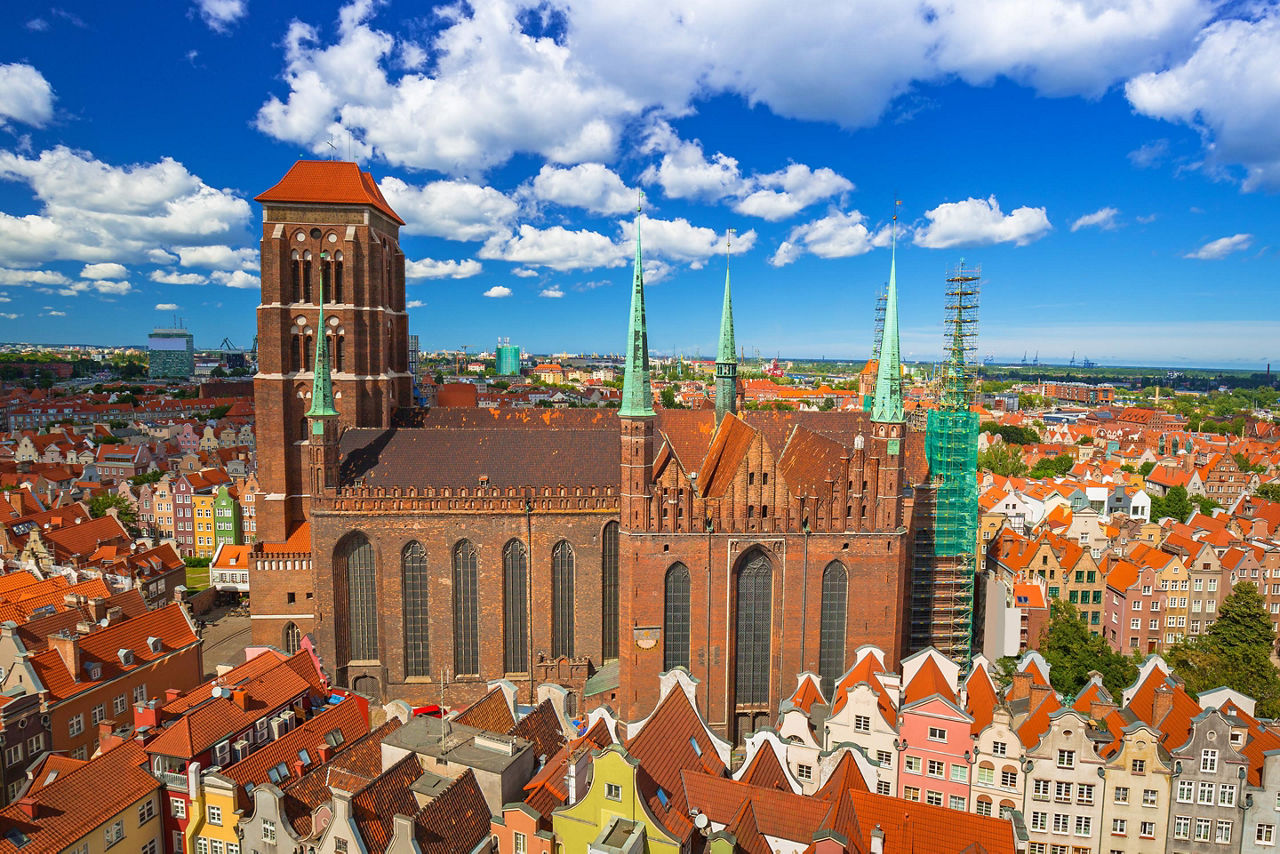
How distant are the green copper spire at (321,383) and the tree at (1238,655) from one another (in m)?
61.1

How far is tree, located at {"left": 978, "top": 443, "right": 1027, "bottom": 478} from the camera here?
142 meters

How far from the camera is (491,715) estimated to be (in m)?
38.8

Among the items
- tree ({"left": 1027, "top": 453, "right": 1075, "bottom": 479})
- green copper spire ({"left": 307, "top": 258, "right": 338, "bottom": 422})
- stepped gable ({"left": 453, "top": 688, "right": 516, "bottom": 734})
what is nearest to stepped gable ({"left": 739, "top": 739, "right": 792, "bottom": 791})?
stepped gable ({"left": 453, "top": 688, "right": 516, "bottom": 734})

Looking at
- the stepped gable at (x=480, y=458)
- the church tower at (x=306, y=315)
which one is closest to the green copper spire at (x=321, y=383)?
the church tower at (x=306, y=315)

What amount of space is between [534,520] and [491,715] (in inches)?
551

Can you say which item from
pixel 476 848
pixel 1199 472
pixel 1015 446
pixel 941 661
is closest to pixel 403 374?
pixel 476 848

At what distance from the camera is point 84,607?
5316 cm

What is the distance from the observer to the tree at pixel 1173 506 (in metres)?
108

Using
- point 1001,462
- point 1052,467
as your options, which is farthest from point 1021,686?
point 1001,462

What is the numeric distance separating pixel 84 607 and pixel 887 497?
54.8m

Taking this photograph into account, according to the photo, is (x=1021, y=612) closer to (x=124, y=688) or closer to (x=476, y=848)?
(x=476, y=848)

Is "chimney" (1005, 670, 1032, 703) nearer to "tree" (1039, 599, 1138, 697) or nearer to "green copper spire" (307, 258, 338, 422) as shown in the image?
"tree" (1039, 599, 1138, 697)

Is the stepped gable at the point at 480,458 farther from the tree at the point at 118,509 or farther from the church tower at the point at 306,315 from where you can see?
the tree at the point at 118,509

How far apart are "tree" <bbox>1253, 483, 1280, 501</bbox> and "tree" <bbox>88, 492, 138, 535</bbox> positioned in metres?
159
